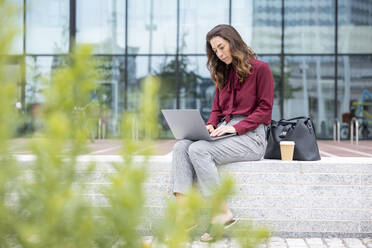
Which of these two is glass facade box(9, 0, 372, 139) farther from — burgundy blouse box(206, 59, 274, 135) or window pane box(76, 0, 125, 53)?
burgundy blouse box(206, 59, 274, 135)

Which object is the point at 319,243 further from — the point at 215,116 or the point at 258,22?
the point at 258,22

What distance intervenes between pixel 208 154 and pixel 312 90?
12.3 metres

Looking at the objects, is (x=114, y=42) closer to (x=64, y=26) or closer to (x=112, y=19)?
(x=112, y=19)

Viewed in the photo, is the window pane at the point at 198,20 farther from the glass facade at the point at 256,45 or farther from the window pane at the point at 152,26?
the window pane at the point at 152,26

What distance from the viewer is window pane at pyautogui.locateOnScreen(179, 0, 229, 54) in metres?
15.4

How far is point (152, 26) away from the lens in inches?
616

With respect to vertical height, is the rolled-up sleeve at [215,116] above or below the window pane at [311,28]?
below

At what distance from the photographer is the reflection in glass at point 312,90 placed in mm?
15109

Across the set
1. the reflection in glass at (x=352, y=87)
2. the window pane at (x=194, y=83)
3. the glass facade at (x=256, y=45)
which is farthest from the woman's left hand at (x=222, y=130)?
the reflection in glass at (x=352, y=87)

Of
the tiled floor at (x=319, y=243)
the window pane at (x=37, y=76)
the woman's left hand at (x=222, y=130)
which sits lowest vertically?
the tiled floor at (x=319, y=243)

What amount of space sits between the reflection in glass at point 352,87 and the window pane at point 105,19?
7.10m

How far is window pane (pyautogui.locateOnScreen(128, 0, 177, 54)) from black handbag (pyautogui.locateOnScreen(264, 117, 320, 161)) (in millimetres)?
11743

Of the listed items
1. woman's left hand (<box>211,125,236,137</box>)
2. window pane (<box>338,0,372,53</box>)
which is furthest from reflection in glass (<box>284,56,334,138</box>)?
woman's left hand (<box>211,125,236,137</box>)

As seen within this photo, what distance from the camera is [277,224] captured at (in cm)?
383
